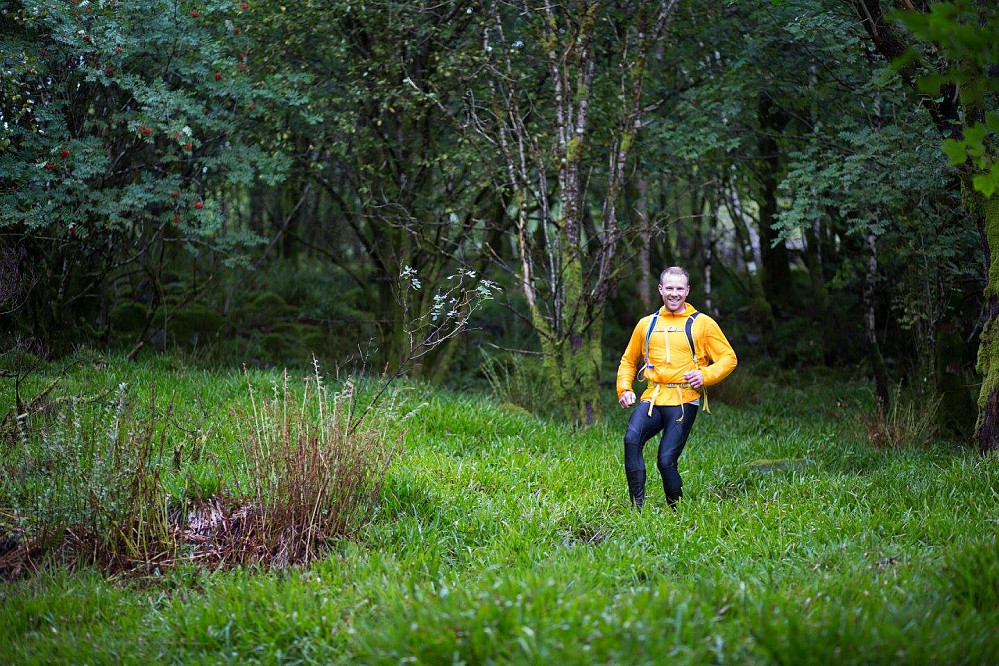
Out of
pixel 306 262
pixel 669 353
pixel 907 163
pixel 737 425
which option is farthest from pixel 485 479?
pixel 306 262

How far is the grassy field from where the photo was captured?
331 cm

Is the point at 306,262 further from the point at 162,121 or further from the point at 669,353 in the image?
the point at 669,353

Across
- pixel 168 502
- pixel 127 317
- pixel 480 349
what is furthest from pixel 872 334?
pixel 127 317

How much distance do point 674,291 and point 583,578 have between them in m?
2.30

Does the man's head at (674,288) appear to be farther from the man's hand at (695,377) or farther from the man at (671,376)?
the man's hand at (695,377)

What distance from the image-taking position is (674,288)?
19.1ft

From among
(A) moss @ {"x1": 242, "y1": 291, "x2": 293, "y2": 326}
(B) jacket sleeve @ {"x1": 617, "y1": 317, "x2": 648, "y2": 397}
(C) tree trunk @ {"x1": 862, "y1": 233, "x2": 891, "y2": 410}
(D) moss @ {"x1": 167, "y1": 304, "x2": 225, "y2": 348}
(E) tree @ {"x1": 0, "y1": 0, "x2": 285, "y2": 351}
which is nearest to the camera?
(B) jacket sleeve @ {"x1": 617, "y1": 317, "x2": 648, "y2": 397}

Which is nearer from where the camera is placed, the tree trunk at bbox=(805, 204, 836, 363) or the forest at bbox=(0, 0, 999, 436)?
the forest at bbox=(0, 0, 999, 436)

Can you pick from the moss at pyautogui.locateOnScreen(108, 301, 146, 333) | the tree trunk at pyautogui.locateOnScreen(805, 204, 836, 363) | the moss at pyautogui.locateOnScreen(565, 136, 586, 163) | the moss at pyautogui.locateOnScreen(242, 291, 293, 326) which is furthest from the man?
the moss at pyautogui.locateOnScreen(242, 291, 293, 326)

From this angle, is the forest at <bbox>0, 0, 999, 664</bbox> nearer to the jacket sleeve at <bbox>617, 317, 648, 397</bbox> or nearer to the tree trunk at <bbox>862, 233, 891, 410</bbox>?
the tree trunk at <bbox>862, 233, 891, 410</bbox>

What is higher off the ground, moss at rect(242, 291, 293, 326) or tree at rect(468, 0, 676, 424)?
tree at rect(468, 0, 676, 424)

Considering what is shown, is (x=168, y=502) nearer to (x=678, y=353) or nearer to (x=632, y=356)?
(x=632, y=356)

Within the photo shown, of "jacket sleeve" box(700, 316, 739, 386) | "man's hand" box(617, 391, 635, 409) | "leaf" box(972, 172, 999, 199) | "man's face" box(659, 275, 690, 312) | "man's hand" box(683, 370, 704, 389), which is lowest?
"man's hand" box(617, 391, 635, 409)

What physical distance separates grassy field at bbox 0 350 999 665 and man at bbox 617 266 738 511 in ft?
1.28
